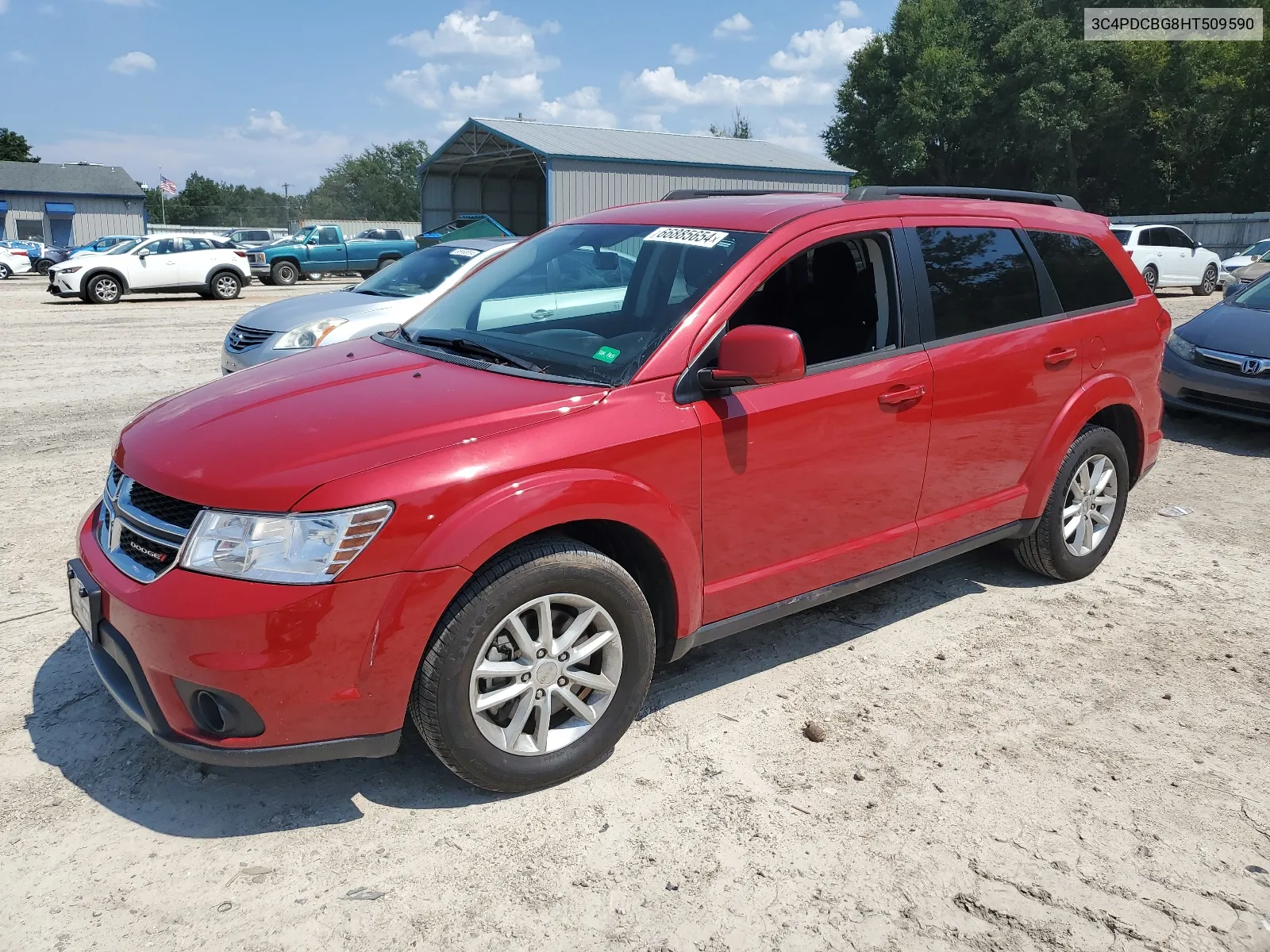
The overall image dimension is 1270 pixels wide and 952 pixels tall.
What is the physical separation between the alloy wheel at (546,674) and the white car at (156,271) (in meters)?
21.6

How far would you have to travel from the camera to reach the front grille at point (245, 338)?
27.6ft

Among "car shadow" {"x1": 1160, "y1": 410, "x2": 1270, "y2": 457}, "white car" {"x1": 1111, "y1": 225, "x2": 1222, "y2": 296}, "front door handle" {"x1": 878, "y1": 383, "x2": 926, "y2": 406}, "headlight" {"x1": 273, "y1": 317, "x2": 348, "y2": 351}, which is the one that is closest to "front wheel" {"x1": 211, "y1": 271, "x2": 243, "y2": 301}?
"headlight" {"x1": 273, "y1": 317, "x2": 348, "y2": 351}

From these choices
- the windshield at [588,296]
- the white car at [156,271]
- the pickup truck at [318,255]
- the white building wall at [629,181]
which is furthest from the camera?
the white building wall at [629,181]

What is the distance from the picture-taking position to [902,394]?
3.87 metres

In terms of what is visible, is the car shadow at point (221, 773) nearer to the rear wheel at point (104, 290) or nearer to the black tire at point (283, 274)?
the rear wheel at point (104, 290)

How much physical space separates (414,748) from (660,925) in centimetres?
121

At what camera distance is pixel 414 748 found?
3.44m

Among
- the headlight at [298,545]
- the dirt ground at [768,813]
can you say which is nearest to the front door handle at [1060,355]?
the dirt ground at [768,813]

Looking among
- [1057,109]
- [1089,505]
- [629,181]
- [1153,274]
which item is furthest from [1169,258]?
[1057,109]

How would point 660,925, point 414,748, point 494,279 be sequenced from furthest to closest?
point 494,279, point 414,748, point 660,925

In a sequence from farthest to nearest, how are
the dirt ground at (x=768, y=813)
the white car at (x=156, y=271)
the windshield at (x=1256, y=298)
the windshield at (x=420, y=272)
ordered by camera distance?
the white car at (x=156, y=271) → the windshield at (x=420, y=272) → the windshield at (x=1256, y=298) → the dirt ground at (x=768, y=813)

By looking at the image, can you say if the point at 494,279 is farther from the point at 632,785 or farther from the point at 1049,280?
the point at 1049,280

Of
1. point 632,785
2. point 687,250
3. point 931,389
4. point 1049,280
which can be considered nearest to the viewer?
point 632,785

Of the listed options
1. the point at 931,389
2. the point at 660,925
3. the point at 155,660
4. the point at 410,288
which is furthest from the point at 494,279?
the point at 410,288
